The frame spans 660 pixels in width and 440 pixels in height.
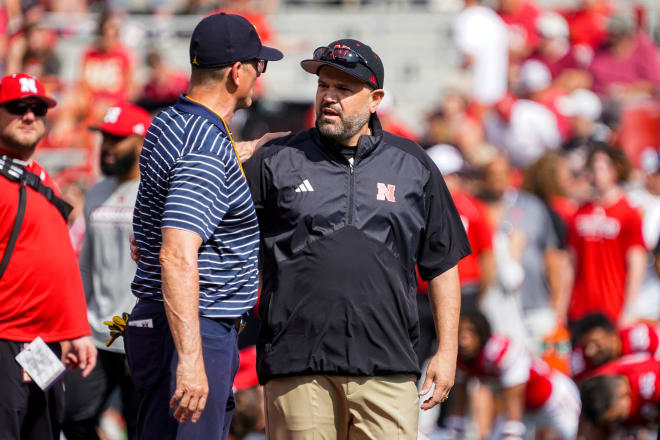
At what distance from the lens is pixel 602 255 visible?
9992mm

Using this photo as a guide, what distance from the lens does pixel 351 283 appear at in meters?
4.91

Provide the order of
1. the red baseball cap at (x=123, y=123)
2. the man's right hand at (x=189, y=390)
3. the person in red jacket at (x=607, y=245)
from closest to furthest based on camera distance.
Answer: the man's right hand at (x=189, y=390) < the red baseball cap at (x=123, y=123) < the person in red jacket at (x=607, y=245)

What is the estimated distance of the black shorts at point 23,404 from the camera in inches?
221

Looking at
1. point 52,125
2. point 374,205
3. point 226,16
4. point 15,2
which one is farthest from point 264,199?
point 15,2

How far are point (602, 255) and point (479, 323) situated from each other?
80.3 inches

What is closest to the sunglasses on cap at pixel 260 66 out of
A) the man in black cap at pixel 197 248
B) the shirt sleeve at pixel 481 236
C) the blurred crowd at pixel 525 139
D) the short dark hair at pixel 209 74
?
the man in black cap at pixel 197 248

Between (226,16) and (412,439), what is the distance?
1.87m

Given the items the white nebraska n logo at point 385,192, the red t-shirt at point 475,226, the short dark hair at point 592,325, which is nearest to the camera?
the white nebraska n logo at point 385,192

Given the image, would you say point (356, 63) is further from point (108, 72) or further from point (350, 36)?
point (350, 36)

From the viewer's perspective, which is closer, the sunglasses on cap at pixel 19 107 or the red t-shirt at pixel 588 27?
the sunglasses on cap at pixel 19 107

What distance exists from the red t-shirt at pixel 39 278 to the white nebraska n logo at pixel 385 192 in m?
1.76

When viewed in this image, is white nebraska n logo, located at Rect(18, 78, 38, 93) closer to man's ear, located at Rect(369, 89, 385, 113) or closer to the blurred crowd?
man's ear, located at Rect(369, 89, 385, 113)

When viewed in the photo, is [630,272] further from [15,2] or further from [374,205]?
[15,2]

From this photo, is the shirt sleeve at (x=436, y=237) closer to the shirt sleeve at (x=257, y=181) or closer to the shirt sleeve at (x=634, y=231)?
the shirt sleeve at (x=257, y=181)
